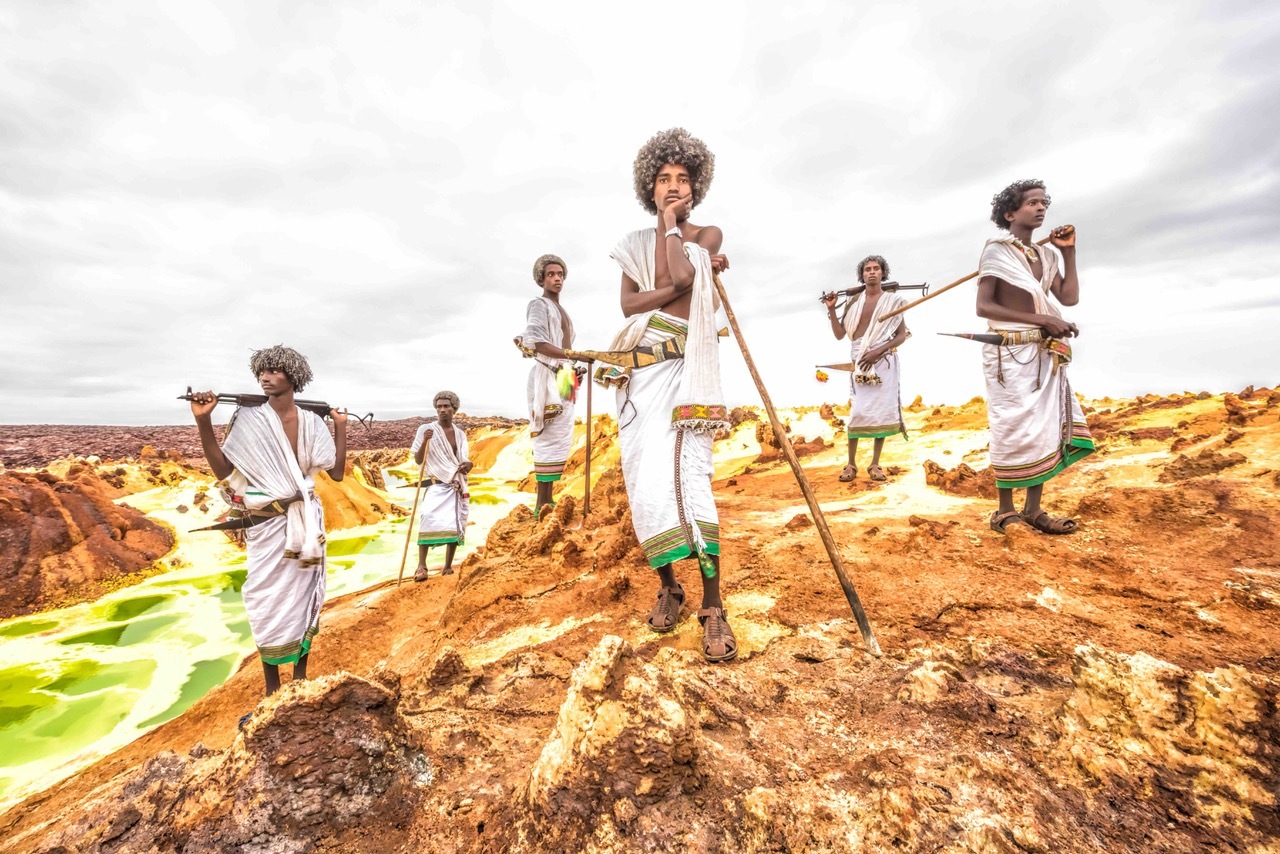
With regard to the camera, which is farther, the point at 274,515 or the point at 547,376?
the point at 547,376

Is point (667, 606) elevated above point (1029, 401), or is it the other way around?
point (1029, 401)

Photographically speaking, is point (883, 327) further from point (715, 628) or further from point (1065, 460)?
point (715, 628)

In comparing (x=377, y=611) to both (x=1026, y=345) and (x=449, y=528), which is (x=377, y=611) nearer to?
(x=449, y=528)

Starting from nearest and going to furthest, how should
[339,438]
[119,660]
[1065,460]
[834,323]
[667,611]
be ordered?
[667,611]
[339,438]
[1065,460]
[119,660]
[834,323]

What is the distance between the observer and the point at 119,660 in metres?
4.57

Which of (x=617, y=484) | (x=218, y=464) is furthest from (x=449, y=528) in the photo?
(x=218, y=464)

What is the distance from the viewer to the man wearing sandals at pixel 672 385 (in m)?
2.70

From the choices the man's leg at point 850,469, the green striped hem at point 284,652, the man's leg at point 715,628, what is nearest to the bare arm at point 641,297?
the man's leg at point 715,628

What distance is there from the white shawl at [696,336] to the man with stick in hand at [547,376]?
2.67 m

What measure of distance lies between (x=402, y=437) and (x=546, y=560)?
28.0 metres

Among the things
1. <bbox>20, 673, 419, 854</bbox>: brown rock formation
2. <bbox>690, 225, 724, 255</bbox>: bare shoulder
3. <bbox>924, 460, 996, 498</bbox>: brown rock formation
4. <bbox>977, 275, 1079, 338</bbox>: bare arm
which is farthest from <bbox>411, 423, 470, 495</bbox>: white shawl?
<bbox>977, 275, 1079, 338</bbox>: bare arm

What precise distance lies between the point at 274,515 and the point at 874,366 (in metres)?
6.53

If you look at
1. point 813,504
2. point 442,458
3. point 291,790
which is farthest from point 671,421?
point 442,458

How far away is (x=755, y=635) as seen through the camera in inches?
98.6
